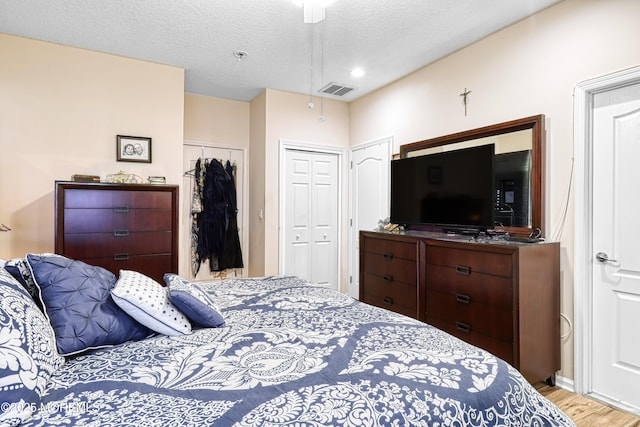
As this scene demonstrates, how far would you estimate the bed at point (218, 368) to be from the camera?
0.86m

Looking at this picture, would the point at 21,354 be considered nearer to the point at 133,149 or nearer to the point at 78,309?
the point at 78,309

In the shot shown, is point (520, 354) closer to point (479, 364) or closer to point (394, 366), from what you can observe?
point (479, 364)

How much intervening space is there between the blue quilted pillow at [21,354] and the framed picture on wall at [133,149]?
2433 millimetres

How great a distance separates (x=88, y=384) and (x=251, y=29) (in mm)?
2665

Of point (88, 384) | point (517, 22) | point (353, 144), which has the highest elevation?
point (517, 22)

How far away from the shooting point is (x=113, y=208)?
2.84 m

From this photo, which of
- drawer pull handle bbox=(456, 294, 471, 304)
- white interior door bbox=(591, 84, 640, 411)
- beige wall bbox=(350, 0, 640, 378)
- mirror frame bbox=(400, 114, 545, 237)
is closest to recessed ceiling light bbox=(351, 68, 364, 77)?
beige wall bbox=(350, 0, 640, 378)

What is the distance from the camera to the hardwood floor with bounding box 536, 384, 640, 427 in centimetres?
198

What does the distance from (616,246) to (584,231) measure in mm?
180

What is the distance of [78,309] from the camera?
4.08 feet

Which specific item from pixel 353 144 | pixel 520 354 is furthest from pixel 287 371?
pixel 353 144

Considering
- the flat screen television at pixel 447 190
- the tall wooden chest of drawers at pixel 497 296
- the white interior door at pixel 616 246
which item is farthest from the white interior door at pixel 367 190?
the white interior door at pixel 616 246

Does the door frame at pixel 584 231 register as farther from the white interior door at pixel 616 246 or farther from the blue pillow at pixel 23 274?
the blue pillow at pixel 23 274

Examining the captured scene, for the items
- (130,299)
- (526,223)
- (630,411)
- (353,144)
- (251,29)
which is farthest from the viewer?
(353,144)
